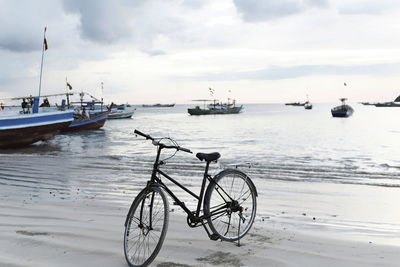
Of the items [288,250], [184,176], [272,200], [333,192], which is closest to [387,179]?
[333,192]

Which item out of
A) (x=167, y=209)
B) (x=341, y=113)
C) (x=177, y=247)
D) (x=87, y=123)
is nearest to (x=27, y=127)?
(x=177, y=247)

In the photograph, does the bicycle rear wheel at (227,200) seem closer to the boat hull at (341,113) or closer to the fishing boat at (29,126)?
the fishing boat at (29,126)

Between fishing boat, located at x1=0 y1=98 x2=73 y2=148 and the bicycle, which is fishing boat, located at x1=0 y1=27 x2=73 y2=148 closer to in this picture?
fishing boat, located at x1=0 y1=98 x2=73 y2=148

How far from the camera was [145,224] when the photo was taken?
12.0ft

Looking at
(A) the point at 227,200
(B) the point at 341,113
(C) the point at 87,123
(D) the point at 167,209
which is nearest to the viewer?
(D) the point at 167,209

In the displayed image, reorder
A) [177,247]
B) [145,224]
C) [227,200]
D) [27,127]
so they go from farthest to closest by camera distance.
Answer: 1. [27,127]
2. [227,200]
3. [177,247]
4. [145,224]

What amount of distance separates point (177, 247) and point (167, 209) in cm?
76

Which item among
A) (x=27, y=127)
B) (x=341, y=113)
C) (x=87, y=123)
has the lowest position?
(x=87, y=123)

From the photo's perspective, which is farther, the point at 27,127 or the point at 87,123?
the point at 87,123

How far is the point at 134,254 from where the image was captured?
11.9 feet

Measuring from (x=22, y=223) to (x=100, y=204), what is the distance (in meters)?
1.60

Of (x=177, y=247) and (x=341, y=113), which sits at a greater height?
(x=341, y=113)

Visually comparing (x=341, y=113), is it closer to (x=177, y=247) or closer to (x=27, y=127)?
(x=27, y=127)

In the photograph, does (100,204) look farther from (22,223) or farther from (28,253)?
(28,253)
